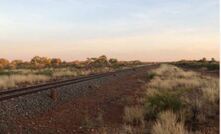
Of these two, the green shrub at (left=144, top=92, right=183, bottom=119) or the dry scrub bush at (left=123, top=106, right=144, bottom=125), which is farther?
the green shrub at (left=144, top=92, right=183, bottom=119)

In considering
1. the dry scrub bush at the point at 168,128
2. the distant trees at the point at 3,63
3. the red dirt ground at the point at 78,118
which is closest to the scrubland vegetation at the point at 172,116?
the dry scrub bush at the point at 168,128

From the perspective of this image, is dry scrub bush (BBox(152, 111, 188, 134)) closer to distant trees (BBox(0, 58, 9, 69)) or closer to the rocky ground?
the rocky ground

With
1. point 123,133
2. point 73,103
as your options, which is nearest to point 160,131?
point 123,133

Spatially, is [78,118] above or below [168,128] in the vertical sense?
below

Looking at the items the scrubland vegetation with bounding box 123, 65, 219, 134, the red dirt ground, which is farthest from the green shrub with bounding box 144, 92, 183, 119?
the red dirt ground

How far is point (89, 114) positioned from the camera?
41.3ft

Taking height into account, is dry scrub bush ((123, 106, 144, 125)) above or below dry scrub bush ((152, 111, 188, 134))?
below

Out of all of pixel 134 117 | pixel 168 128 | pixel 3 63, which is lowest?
pixel 134 117

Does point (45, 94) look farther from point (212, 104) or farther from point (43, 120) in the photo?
point (212, 104)

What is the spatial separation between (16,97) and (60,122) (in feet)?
13.7

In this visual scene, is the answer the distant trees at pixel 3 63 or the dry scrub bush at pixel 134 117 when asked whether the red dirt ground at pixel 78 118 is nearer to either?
the dry scrub bush at pixel 134 117

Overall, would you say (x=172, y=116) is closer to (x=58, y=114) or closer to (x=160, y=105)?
(x=160, y=105)

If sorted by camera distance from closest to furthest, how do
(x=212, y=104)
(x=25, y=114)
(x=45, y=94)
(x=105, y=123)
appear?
1. (x=105, y=123)
2. (x=25, y=114)
3. (x=212, y=104)
4. (x=45, y=94)

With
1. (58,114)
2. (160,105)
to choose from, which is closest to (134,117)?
(160,105)
